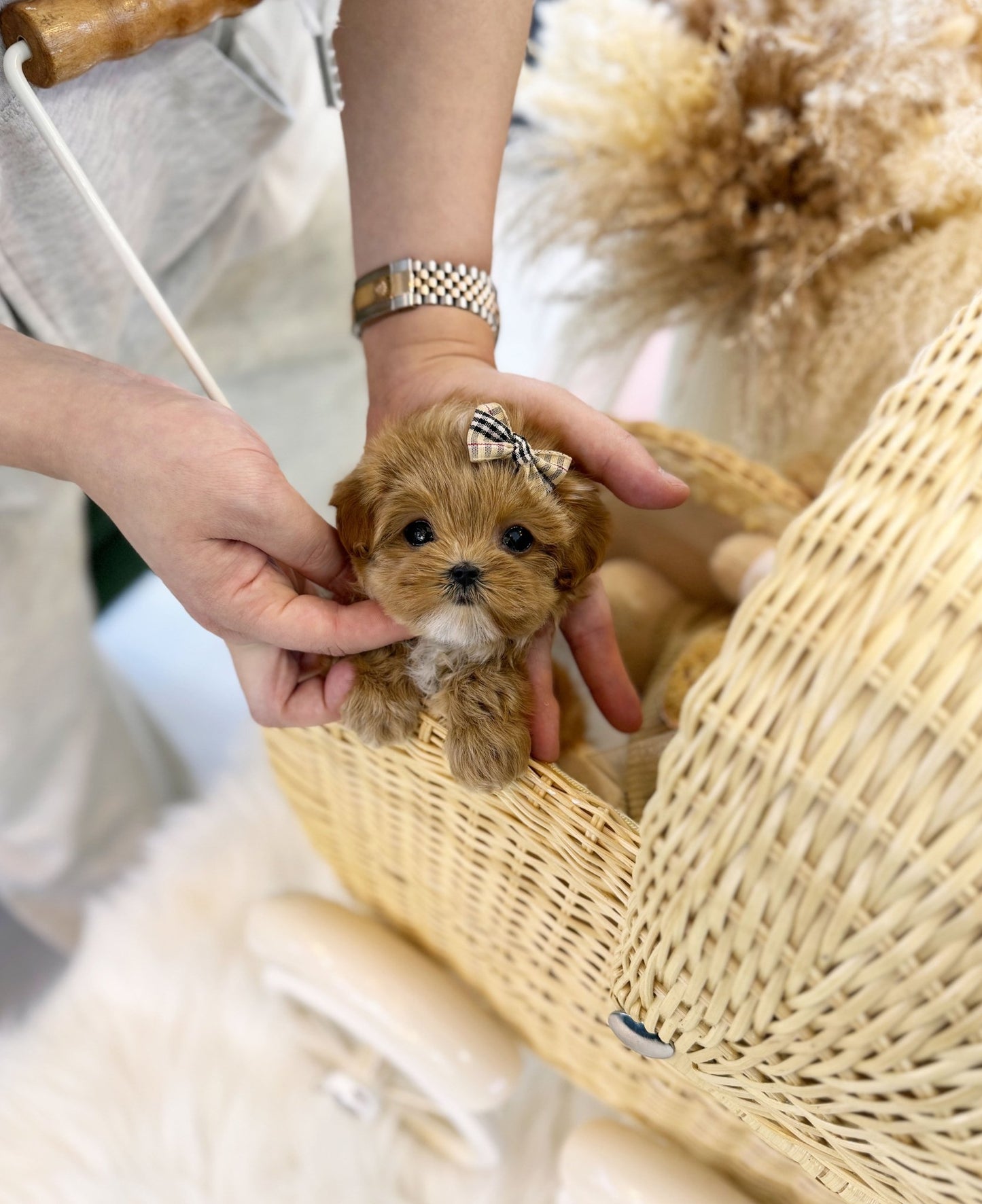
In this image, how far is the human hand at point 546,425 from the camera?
694 mm

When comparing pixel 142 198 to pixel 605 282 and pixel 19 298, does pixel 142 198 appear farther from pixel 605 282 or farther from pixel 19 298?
pixel 605 282

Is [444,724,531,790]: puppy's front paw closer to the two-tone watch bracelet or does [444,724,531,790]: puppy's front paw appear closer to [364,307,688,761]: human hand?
[364,307,688,761]: human hand

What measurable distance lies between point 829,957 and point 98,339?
96 centimetres

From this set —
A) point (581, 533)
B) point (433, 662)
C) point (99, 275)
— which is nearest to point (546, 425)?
point (581, 533)

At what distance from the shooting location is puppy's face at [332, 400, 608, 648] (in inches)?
23.9

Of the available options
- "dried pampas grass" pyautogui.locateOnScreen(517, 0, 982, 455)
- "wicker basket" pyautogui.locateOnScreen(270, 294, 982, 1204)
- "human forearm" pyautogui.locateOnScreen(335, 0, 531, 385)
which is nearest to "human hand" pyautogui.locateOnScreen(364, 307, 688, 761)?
"human forearm" pyautogui.locateOnScreen(335, 0, 531, 385)

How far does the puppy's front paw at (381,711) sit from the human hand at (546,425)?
0.10 m

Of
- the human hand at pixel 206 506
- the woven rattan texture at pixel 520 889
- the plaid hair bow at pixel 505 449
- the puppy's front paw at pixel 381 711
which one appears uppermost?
the plaid hair bow at pixel 505 449

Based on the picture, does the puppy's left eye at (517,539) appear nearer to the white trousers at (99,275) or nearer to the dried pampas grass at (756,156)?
the white trousers at (99,275)

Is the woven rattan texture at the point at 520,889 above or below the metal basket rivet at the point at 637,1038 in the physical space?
below

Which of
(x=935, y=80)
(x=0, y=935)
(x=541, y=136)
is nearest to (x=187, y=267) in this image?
(x=541, y=136)

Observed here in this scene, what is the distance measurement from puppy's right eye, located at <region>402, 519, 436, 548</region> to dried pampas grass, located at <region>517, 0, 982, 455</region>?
61 cm

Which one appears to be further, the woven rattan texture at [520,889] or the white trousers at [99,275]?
the white trousers at [99,275]

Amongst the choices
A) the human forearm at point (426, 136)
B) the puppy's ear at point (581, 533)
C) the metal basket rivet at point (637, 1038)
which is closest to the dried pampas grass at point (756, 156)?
the human forearm at point (426, 136)
